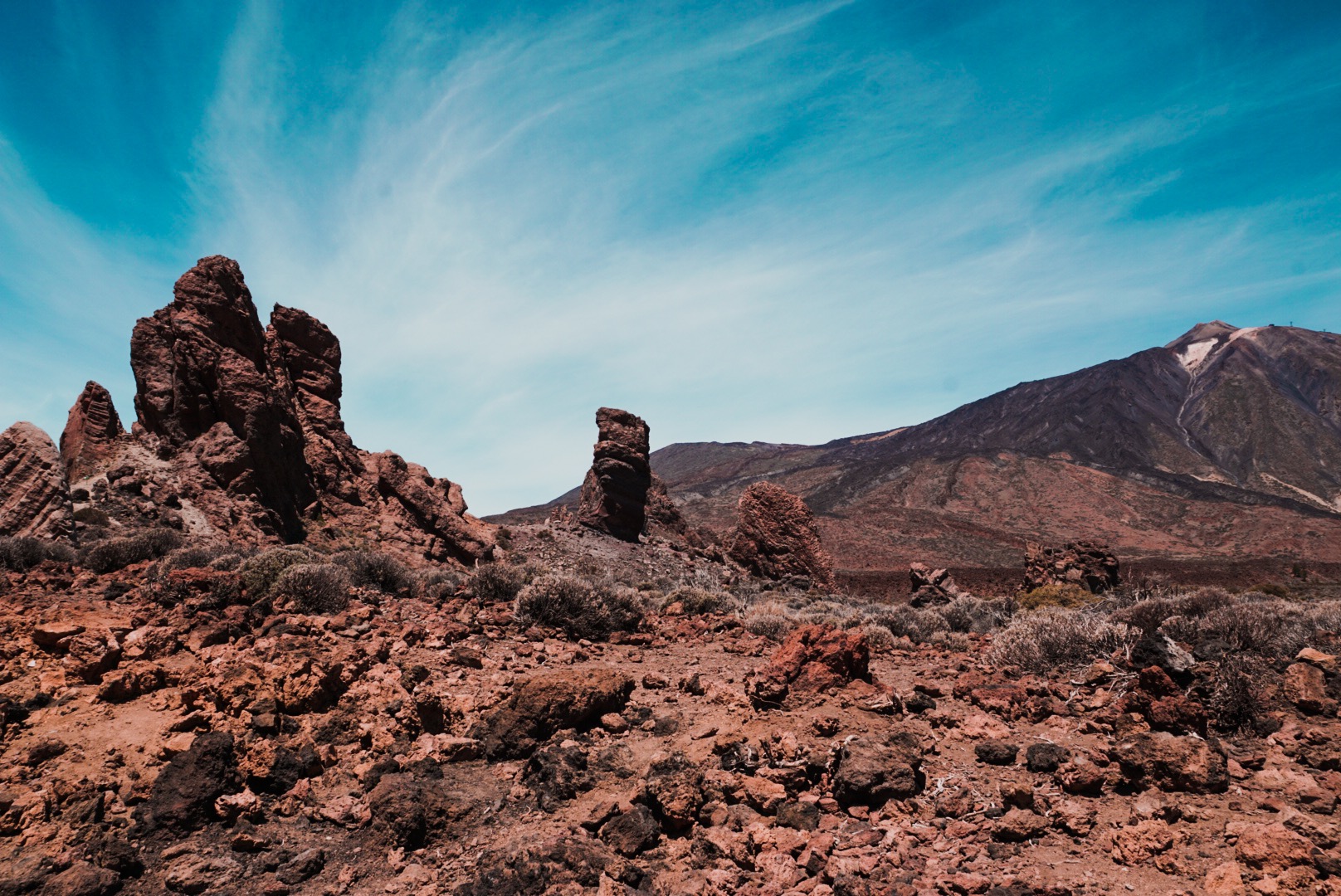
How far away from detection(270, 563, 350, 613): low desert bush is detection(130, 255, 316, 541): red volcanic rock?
340 inches

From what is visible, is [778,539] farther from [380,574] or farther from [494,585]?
[380,574]

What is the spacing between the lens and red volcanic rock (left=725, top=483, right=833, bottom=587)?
2539 cm

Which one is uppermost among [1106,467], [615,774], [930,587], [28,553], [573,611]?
[28,553]

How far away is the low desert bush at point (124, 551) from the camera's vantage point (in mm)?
8539

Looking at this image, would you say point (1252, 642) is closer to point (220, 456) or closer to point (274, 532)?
point (274, 532)

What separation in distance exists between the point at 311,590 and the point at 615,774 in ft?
15.7

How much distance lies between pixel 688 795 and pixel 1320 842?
2.96 meters

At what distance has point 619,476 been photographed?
2816 centimetres

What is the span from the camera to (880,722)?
4906 mm

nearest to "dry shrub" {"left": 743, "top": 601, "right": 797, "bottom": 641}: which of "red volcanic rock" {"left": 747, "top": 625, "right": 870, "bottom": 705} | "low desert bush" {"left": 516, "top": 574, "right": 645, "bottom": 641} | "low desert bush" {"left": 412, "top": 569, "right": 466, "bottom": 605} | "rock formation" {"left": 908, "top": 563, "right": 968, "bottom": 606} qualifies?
"low desert bush" {"left": 516, "top": 574, "right": 645, "bottom": 641}

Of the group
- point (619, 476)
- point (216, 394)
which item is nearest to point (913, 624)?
point (216, 394)

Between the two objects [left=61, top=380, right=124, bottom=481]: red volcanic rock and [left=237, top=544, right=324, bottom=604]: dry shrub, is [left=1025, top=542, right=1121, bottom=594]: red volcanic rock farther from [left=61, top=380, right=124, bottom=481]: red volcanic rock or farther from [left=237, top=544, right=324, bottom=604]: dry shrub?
[left=61, top=380, right=124, bottom=481]: red volcanic rock

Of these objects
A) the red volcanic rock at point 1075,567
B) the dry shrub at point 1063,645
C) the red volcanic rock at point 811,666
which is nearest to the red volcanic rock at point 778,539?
the red volcanic rock at point 1075,567

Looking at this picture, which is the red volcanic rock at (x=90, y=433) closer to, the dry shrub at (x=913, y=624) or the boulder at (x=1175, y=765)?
the dry shrub at (x=913, y=624)
